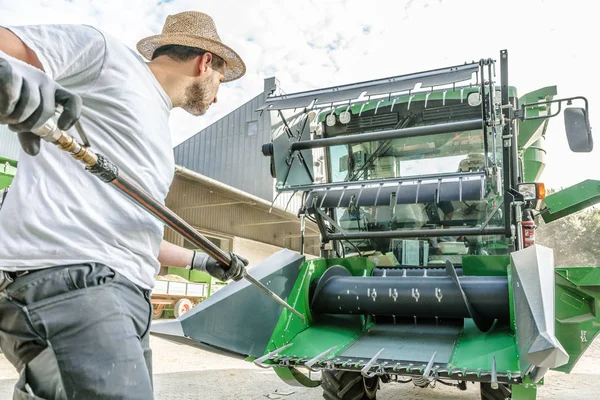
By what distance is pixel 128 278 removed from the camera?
1.30 meters

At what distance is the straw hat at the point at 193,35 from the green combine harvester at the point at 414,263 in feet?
5.01

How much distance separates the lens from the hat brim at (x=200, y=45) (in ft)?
5.16

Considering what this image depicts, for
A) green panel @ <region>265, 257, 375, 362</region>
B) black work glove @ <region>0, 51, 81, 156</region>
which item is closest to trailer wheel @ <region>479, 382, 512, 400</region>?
green panel @ <region>265, 257, 375, 362</region>

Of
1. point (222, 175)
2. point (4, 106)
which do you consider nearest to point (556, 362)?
point (4, 106)

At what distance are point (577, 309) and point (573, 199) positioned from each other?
152 cm

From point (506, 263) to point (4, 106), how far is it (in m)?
3.24

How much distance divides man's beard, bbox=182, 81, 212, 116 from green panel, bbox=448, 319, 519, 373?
1926mm

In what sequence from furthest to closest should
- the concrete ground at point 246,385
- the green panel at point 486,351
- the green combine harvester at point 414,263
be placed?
1. the concrete ground at point 246,385
2. the green combine harvester at point 414,263
3. the green panel at point 486,351

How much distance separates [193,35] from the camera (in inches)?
61.9

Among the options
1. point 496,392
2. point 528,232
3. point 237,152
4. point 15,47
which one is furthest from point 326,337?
point 237,152

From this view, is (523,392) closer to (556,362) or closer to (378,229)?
(556,362)

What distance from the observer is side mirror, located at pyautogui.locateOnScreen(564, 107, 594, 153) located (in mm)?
3100

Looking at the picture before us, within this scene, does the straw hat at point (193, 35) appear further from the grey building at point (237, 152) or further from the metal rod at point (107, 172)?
the grey building at point (237, 152)

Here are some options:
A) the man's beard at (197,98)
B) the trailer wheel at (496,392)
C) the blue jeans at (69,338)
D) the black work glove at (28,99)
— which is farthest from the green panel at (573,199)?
the black work glove at (28,99)
